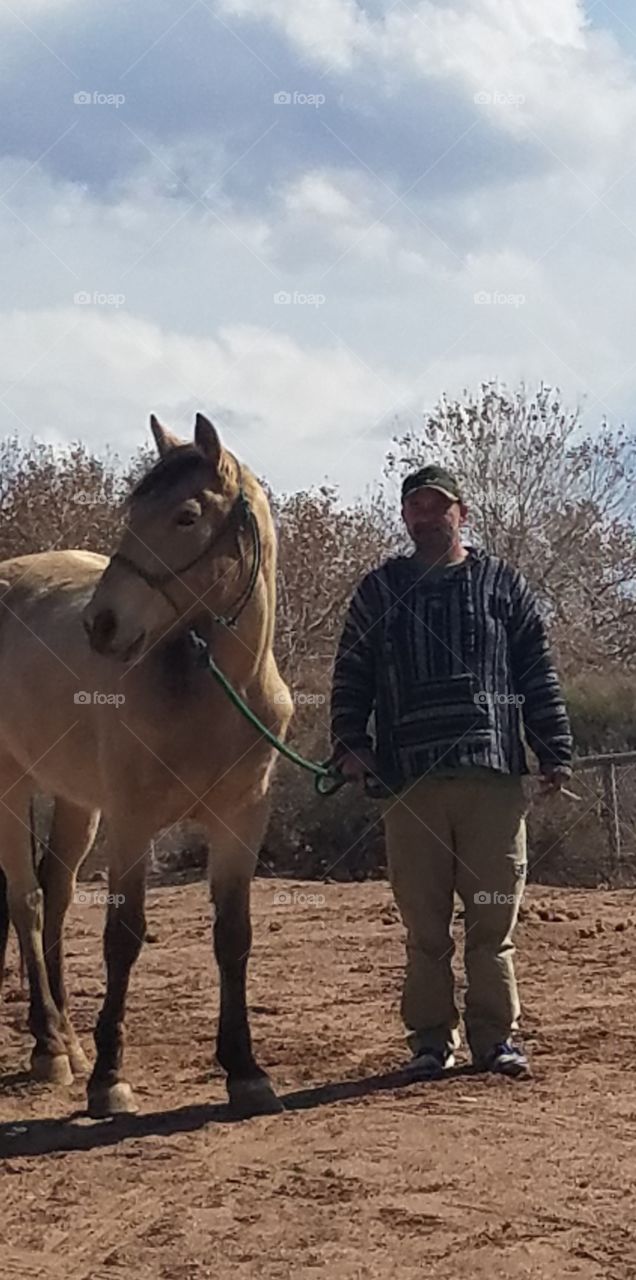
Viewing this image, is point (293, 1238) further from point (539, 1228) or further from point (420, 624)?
point (420, 624)

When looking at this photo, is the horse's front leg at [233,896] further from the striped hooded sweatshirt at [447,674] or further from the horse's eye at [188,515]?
the horse's eye at [188,515]

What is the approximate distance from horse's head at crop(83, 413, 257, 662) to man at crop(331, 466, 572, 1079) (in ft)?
2.63

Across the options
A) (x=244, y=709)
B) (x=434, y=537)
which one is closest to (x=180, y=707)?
(x=244, y=709)

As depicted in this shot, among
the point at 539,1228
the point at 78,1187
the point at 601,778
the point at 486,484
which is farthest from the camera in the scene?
the point at 486,484

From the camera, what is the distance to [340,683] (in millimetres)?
5941

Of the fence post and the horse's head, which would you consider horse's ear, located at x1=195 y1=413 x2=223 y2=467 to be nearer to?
the horse's head

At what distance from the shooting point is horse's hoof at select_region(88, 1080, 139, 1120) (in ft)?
17.5

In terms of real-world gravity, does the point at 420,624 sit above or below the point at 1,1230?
above

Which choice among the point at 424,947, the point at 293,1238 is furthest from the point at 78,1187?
the point at 424,947

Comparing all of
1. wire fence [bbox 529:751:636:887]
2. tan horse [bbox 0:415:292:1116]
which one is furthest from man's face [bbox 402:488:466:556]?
wire fence [bbox 529:751:636:887]

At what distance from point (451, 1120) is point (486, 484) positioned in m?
19.7

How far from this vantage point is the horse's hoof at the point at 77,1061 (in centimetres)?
630

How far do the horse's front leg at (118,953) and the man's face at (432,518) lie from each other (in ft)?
5.07

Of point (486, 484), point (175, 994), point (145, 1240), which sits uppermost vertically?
point (486, 484)
